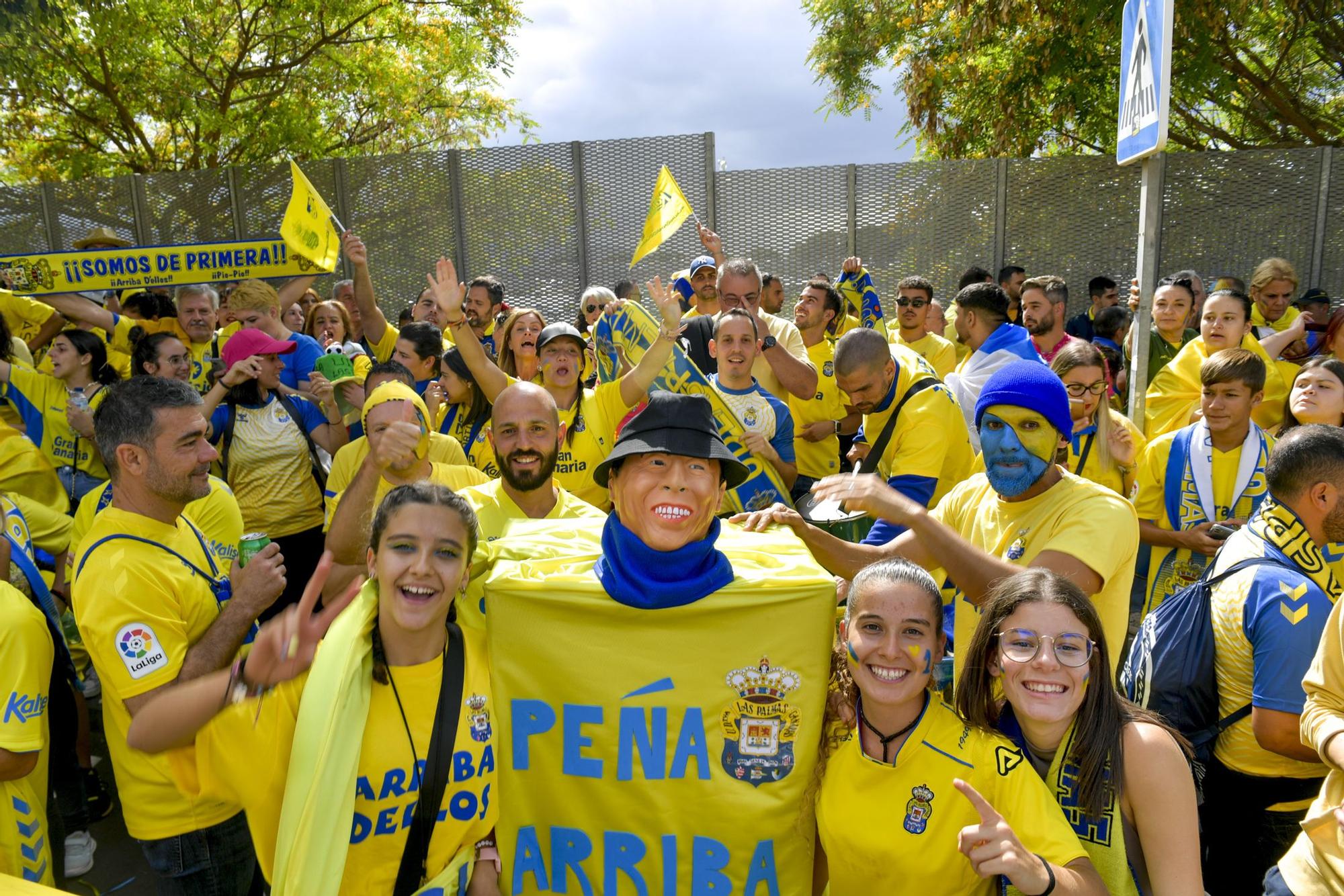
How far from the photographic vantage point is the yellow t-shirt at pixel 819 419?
585 cm

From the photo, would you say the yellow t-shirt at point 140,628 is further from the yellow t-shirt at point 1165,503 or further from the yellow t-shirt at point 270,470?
A: the yellow t-shirt at point 1165,503

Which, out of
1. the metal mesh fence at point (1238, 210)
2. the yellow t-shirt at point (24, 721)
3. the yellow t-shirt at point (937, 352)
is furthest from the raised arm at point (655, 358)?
the metal mesh fence at point (1238, 210)

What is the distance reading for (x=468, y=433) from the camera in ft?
18.1

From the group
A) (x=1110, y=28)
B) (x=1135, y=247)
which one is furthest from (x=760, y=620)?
(x=1110, y=28)

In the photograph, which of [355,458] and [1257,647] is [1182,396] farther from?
[355,458]

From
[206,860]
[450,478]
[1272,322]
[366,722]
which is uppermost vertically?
[1272,322]

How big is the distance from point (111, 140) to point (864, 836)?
65.2 feet

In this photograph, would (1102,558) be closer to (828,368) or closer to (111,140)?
(828,368)

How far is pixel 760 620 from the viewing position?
2.34 meters

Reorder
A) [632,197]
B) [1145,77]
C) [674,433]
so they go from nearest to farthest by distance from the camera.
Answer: [674,433] → [1145,77] → [632,197]

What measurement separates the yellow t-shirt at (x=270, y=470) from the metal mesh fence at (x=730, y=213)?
26.0 ft

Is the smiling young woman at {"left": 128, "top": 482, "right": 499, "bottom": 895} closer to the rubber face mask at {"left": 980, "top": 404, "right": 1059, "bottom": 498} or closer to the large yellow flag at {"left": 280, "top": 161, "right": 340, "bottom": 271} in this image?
the rubber face mask at {"left": 980, "top": 404, "right": 1059, "bottom": 498}

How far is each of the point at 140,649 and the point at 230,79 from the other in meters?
16.5

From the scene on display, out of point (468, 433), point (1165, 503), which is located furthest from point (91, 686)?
point (1165, 503)
